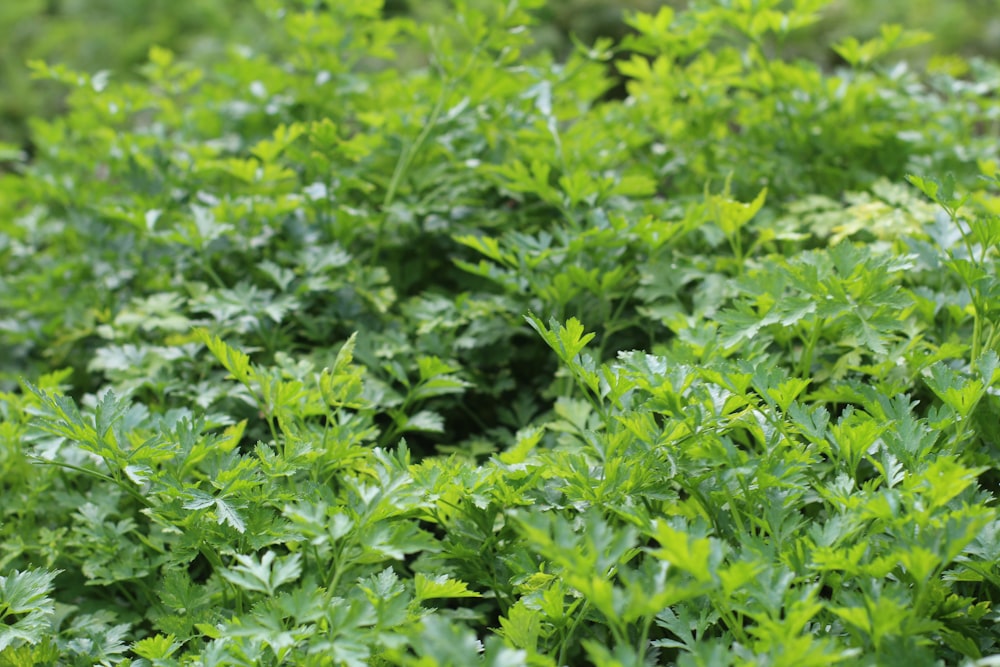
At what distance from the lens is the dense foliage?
1.02 m

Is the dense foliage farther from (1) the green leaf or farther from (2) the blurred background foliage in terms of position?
(2) the blurred background foliage

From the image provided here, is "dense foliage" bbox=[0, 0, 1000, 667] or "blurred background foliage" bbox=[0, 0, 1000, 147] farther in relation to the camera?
"blurred background foliage" bbox=[0, 0, 1000, 147]

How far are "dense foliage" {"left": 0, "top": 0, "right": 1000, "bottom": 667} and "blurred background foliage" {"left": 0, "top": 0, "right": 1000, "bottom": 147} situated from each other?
6.81 feet

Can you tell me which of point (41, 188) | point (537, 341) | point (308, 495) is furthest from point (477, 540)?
point (41, 188)

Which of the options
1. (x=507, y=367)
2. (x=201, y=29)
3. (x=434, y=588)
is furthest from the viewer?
(x=201, y=29)

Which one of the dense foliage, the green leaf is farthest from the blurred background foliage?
the green leaf

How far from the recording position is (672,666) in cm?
110

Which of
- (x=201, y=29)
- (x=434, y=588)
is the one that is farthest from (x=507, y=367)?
(x=201, y=29)

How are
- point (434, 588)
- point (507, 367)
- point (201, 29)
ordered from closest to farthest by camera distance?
point (434, 588)
point (507, 367)
point (201, 29)

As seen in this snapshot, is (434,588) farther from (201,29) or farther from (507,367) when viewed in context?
(201,29)

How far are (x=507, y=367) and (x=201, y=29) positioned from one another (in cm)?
461

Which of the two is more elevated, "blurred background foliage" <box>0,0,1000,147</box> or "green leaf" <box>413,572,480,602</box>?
"green leaf" <box>413,572,480,602</box>

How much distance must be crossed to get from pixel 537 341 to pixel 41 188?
154 centimetres

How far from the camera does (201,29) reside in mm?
5465
